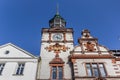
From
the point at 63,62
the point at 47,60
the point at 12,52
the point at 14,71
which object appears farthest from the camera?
the point at 12,52

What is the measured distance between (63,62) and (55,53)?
2277 millimetres

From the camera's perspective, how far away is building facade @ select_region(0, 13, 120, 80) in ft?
71.2

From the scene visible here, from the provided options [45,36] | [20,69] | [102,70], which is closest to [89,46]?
[102,70]

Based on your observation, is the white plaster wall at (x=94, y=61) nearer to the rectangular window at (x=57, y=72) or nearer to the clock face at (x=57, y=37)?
the rectangular window at (x=57, y=72)

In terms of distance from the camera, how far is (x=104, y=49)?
25375 mm

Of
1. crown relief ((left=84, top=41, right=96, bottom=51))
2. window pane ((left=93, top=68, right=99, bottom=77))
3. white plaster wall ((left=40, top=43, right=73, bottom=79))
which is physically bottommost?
window pane ((left=93, top=68, right=99, bottom=77))

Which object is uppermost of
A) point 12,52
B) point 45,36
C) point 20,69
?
point 45,36

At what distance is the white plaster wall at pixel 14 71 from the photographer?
21.2m

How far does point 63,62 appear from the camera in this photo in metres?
23.8

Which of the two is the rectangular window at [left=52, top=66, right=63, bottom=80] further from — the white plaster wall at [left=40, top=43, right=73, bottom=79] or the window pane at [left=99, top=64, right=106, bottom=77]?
the window pane at [left=99, top=64, right=106, bottom=77]

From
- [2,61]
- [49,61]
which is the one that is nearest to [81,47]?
[49,61]

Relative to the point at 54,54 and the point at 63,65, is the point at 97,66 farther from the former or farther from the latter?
the point at 54,54

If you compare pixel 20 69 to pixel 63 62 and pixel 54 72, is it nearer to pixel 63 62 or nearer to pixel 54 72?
pixel 54 72

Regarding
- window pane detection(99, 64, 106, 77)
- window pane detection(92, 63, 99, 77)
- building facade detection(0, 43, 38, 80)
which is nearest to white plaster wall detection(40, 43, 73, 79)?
building facade detection(0, 43, 38, 80)
